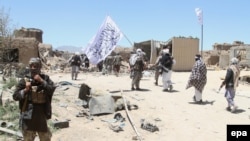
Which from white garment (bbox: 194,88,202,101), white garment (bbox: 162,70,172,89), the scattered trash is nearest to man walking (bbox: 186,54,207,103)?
white garment (bbox: 194,88,202,101)

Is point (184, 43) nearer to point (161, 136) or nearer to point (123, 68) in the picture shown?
point (123, 68)

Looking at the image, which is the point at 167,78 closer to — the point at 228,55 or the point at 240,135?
the point at 240,135

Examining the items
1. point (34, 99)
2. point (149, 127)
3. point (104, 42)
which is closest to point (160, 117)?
point (149, 127)

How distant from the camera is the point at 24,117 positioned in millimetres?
5508

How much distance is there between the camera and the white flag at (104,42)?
13820 millimetres

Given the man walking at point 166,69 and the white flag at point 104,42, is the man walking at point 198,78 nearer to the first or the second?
the man walking at point 166,69

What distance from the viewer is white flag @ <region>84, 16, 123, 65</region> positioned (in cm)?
1382

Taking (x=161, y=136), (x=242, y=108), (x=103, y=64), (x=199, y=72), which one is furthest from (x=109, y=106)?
(x=103, y=64)

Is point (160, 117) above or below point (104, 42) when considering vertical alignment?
below

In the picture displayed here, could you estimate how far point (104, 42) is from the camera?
1402 cm

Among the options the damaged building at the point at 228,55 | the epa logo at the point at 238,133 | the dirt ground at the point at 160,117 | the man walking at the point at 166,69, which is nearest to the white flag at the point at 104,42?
the dirt ground at the point at 160,117

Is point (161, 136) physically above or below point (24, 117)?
below

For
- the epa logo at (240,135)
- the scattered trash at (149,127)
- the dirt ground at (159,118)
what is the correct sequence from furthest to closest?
the scattered trash at (149,127) → the dirt ground at (159,118) → the epa logo at (240,135)

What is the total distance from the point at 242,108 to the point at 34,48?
17897 millimetres
